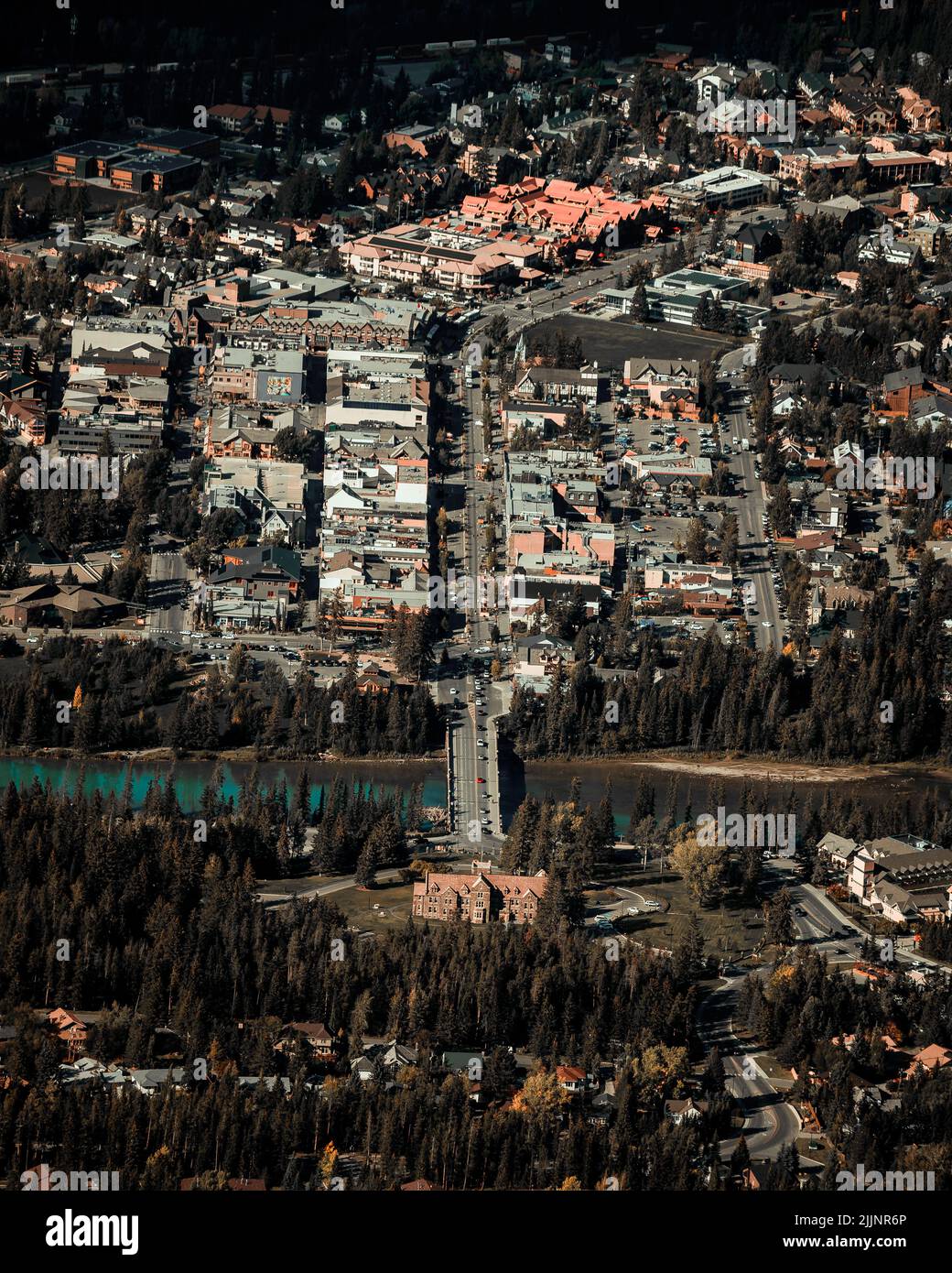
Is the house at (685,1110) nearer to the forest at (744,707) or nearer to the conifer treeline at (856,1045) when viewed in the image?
the conifer treeline at (856,1045)

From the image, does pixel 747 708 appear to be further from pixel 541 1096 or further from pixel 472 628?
pixel 541 1096

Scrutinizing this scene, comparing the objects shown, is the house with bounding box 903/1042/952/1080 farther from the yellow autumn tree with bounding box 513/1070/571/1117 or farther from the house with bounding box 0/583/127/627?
the house with bounding box 0/583/127/627

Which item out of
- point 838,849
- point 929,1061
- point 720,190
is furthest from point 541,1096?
point 720,190

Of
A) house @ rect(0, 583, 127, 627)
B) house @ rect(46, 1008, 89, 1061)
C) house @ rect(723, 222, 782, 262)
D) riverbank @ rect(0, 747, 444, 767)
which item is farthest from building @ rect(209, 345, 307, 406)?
house @ rect(46, 1008, 89, 1061)

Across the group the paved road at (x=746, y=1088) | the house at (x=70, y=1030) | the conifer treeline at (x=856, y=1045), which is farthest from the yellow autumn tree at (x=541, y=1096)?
the house at (x=70, y=1030)

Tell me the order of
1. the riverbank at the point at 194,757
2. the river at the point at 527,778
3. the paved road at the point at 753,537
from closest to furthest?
the river at the point at 527,778 < the riverbank at the point at 194,757 < the paved road at the point at 753,537
